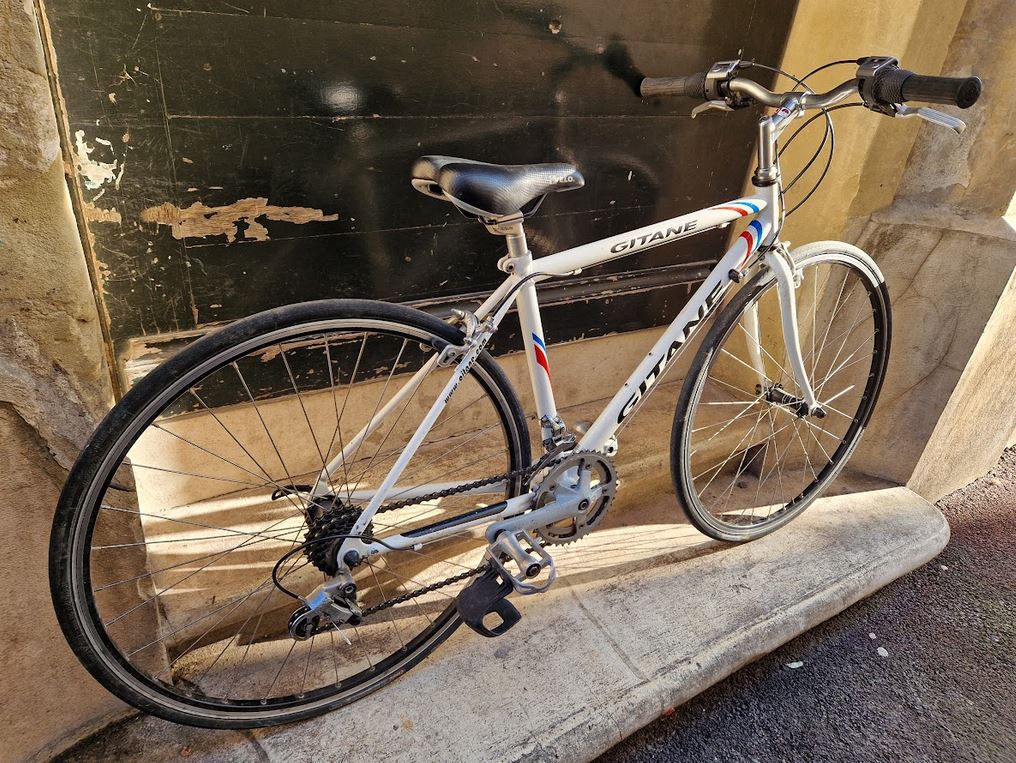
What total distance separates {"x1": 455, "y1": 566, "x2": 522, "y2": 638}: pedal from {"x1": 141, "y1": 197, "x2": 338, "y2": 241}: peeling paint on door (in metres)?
1.15

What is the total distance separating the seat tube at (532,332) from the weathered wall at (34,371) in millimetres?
929

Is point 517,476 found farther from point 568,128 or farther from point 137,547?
point 568,128

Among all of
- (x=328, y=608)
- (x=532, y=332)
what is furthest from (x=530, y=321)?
(x=328, y=608)

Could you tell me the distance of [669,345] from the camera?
1.96 meters

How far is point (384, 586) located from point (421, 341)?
92cm

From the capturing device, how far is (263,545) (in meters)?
1.95

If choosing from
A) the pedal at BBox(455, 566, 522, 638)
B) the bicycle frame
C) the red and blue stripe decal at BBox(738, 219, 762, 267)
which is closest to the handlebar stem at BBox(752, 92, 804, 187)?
the bicycle frame

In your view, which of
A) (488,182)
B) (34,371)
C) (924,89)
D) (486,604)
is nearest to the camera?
(34,371)

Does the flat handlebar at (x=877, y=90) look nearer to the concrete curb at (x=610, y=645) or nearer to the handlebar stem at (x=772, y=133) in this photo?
the handlebar stem at (x=772, y=133)

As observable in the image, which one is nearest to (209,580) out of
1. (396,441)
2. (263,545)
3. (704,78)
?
(263,545)

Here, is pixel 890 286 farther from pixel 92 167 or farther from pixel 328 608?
pixel 92 167

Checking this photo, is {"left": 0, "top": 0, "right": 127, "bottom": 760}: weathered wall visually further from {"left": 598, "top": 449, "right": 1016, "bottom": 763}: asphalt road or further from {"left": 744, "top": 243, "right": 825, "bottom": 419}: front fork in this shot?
{"left": 744, "top": 243, "right": 825, "bottom": 419}: front fork

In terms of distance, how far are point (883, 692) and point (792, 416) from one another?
0.99m

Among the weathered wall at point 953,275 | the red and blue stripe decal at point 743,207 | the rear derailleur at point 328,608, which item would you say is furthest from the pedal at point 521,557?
the weathered wall at point 953,275
